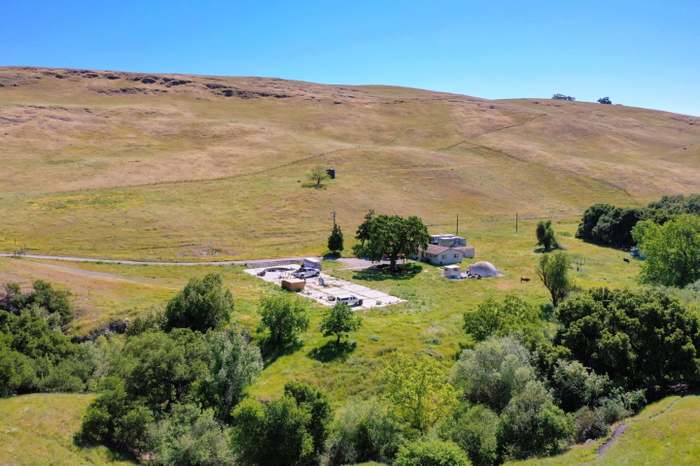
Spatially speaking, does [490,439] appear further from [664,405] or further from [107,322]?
[107,322]

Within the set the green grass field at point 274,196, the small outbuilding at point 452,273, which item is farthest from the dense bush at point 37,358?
the small outbuilding at point 452,273

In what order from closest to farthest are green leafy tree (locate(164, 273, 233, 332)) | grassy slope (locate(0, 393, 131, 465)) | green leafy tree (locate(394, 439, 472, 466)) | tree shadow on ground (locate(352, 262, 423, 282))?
green leafy tree (locate(394, 439, 472, 466))
grassy slope (locate(0, 393, 131, 465))
green leafy tree (locate(164, 273, 233, 332))
tree shadow on ground (locate(352, 262, 423, 282))

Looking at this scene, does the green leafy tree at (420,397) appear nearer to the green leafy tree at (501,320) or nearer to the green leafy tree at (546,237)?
the green leafy tree at (501,320)

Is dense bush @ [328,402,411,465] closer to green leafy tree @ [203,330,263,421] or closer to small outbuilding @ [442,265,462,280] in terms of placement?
green leafy tree @ [203,330,263,421]

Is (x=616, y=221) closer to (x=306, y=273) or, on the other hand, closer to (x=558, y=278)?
(x=558, y=278)

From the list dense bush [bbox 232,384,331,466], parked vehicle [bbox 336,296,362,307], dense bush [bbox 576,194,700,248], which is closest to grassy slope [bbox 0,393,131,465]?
dense bush [bbox 232,384,331,466]
